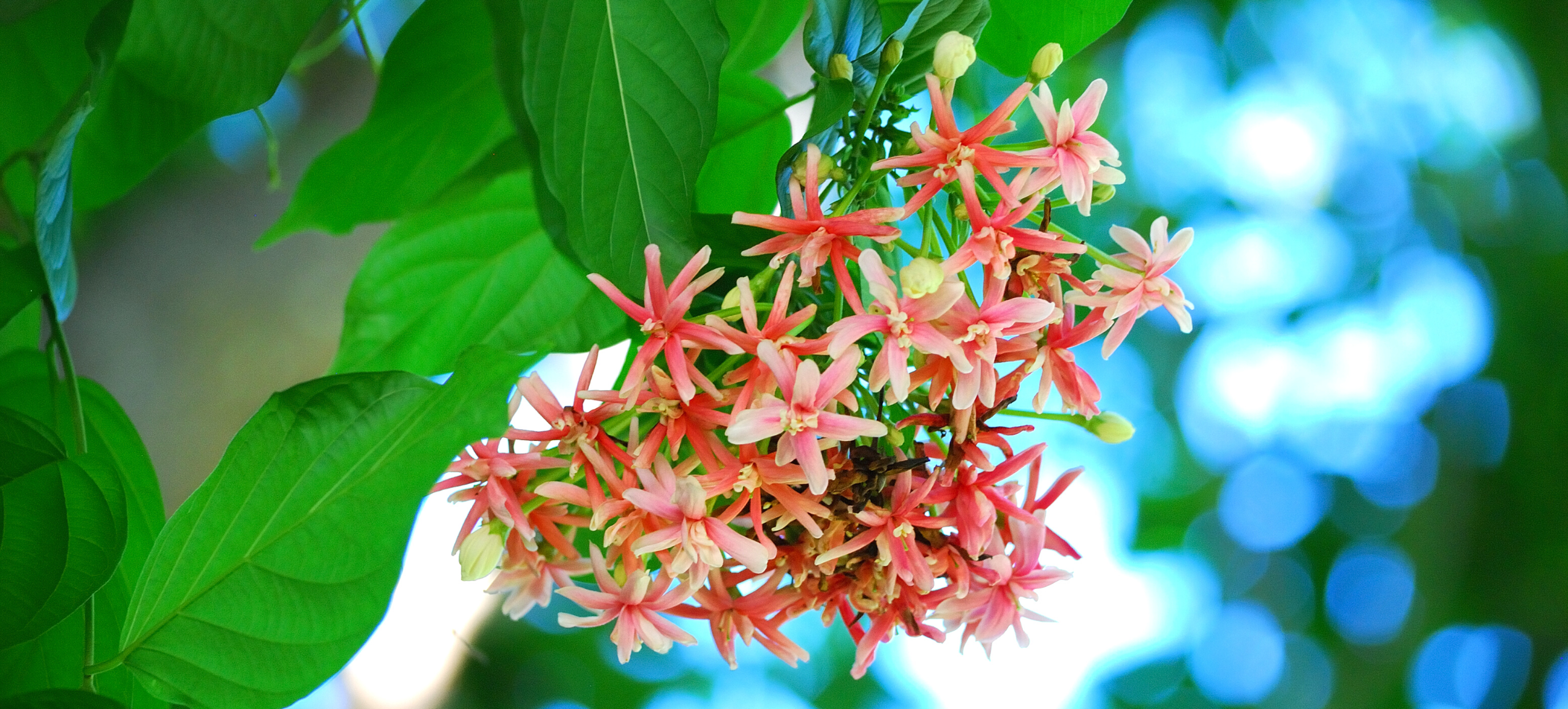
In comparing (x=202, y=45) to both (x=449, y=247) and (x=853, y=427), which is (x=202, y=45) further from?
(x=853, y=427)

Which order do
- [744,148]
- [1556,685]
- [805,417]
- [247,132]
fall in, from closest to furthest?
[805,417], [744,148], [247,132], [1556,685]

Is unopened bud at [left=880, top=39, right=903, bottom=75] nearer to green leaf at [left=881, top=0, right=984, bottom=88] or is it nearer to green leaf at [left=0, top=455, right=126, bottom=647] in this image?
green leaf at [left=881, top=0, right=984, bottom=88]

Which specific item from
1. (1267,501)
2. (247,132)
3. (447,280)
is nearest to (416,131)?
(447,280)

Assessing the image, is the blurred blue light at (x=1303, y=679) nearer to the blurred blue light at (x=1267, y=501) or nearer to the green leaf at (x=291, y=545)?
the blurred blue light at (x=1267, y=501)

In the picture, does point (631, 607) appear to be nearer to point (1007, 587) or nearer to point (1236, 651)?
point (1007, 587)

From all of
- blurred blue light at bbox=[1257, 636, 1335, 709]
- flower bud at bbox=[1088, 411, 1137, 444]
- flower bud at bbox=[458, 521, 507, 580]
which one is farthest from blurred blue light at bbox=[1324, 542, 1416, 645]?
flower bud at bbox=[458, 521, 507, 580]

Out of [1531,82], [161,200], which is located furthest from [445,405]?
[1531,82]
